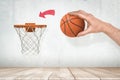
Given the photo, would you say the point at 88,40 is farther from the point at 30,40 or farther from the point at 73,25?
the point at 73,25

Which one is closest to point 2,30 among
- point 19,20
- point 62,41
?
point 19,20

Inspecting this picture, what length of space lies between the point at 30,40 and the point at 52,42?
1.49 ft

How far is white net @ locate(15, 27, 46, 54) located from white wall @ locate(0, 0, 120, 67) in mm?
84

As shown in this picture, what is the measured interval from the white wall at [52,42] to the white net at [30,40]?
0.08 meters

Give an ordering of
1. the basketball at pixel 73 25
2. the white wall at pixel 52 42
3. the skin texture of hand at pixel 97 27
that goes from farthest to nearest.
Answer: the white wall at pixel 52 42, the basketball at pixel 73 25, the skin texture of hand at pixel 97 27

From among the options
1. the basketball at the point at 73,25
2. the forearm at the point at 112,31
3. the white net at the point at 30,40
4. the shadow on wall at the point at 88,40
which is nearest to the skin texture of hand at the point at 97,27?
the forearm at the point at 112,31

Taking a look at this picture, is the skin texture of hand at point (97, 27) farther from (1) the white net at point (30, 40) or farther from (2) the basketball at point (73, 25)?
(1) the white net at point (30, 40)

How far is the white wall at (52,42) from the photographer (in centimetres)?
462

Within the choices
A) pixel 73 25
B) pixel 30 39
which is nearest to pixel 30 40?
pixel 30 39

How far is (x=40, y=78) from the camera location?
2977 mm

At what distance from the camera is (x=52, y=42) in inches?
183

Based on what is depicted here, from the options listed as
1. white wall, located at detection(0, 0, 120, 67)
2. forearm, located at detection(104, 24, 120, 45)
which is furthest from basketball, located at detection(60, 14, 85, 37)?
white wall, located at detection(0, 0, 120, 67)

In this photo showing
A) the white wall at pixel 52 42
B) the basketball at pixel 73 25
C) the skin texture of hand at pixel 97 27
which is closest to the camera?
the skin texture of hand at pixel 97 27

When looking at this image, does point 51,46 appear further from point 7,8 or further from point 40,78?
point 40,78
